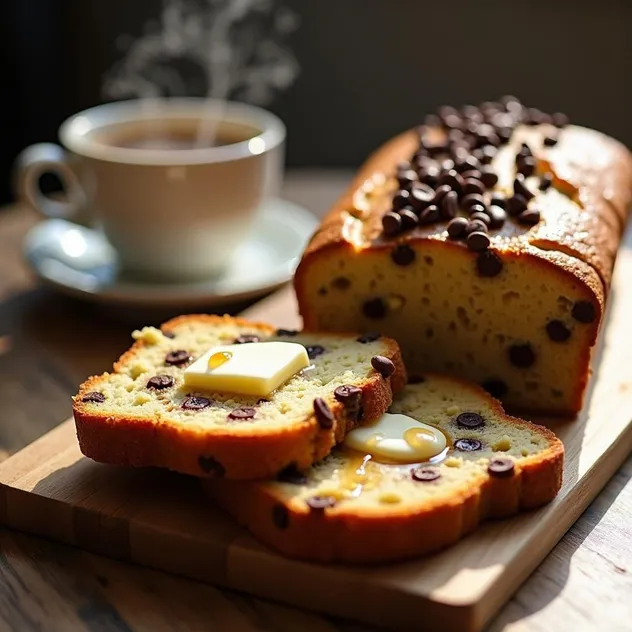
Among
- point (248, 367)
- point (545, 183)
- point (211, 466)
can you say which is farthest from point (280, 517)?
point (545, 183)

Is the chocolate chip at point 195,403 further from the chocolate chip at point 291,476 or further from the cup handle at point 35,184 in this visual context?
the cup handle at point 35,184

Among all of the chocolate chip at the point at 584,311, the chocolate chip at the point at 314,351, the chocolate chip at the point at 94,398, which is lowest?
the chocolate chip at the point at 94,398

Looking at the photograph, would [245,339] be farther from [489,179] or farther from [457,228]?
[489,179]

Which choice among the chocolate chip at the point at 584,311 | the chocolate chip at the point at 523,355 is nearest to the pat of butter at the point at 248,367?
the chocolate chip at the point at 523,355

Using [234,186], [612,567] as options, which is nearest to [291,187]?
[234,186]

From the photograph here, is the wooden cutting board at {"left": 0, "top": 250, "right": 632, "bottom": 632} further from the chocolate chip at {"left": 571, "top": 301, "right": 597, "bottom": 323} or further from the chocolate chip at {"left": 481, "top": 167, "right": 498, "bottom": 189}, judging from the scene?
the chocolate chip at {"left": 481, "top": 167, "right": 498, "bottom": 189}

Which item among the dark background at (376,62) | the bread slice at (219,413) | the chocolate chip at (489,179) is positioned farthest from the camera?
the dark background at (376,62)
